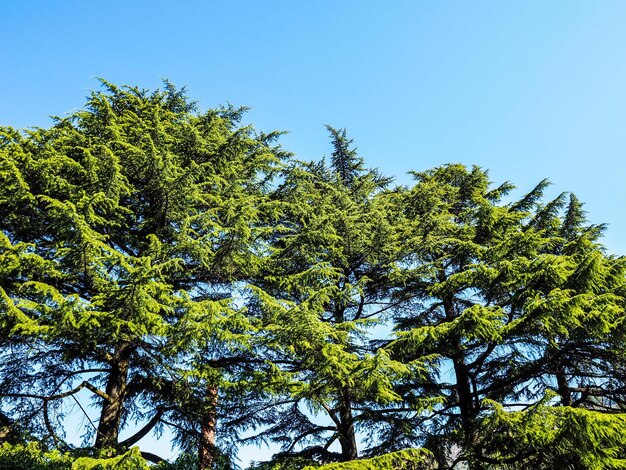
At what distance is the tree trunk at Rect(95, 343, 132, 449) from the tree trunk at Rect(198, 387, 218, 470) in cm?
168

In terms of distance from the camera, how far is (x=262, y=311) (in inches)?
347

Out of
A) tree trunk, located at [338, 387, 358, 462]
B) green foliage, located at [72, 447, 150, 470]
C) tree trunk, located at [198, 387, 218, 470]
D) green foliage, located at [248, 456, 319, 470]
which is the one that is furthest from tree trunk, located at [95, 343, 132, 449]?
tree trunk, located at [338, 387, 358, 462]

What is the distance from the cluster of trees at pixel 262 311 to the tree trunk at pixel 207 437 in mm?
46

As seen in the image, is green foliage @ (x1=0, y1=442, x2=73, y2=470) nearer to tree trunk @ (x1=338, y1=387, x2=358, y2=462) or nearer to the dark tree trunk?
tree trunk @ (x1=338, y1=387, x2=358, y2=462)

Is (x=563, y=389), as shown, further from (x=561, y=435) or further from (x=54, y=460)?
(x=54, y=460)

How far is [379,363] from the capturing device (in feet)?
21.9

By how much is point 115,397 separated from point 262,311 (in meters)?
3.48

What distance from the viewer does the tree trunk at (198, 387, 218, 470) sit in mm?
8141

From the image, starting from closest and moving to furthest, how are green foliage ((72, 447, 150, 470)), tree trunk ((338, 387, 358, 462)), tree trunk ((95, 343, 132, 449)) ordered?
green foliage ((72, 447, 150, 470)) < tree trunk ((95, 343, 132, 449)) < tree trunk ((338, 387, 358, 462))

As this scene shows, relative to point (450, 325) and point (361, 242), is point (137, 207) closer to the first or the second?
point (361, 242)

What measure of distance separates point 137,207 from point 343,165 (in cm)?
816

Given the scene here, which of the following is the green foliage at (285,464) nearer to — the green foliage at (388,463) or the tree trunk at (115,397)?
the green foliage at (388,463)

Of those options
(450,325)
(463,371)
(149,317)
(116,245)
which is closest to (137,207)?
(116,245)

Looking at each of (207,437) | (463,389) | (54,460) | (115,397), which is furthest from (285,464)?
(463,389)
